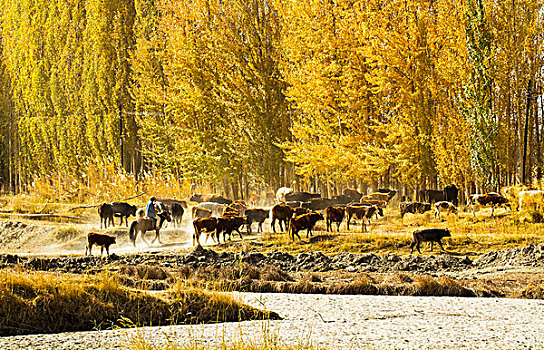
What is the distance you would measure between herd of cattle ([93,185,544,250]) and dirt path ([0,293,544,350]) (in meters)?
8.99

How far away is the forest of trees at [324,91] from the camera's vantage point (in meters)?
25.2

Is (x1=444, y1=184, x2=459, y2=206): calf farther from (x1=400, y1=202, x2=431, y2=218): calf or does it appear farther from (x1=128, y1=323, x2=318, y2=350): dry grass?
(x1=128, y1=323, x2=318, y2=350): dry grass

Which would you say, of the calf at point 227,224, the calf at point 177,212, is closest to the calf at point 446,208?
the calf at point 227,224

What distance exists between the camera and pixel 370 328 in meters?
8.77

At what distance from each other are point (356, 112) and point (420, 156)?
4014 millimetres

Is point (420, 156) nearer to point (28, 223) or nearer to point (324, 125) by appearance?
point (324, 125)

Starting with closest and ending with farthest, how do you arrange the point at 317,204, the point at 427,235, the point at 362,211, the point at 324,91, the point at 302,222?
the point at 427,235
the point at 302,222
the point at 362,211
the point at 317,204
the point at 324,91

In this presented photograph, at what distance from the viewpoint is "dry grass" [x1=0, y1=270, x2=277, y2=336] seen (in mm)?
8906

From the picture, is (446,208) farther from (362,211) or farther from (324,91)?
(324,91)

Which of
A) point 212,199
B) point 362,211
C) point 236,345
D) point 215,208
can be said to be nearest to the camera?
point 236,345

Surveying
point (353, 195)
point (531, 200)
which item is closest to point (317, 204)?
point (353, 195)

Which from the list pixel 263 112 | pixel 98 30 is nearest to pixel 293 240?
pixel 263 112

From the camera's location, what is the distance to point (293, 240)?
19.9 metres

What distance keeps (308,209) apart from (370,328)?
1506 centimetres
